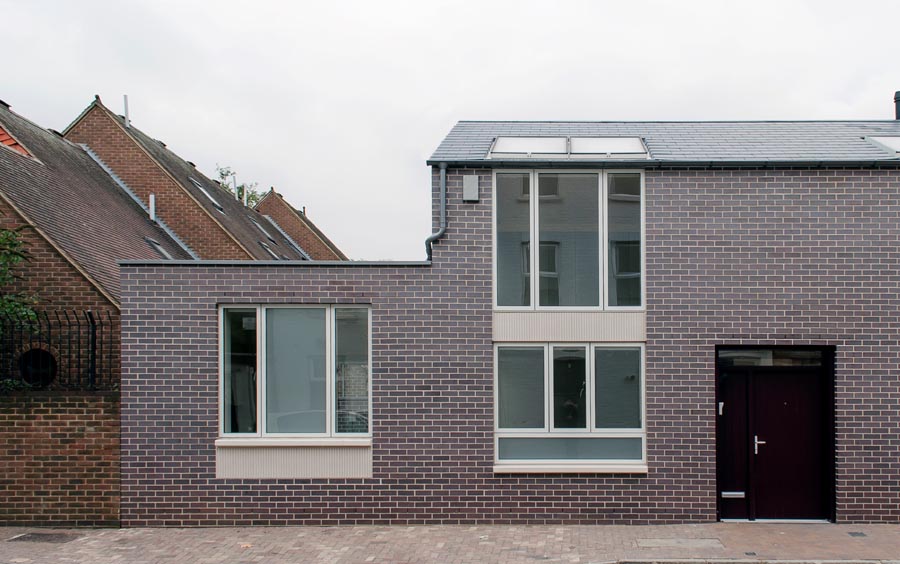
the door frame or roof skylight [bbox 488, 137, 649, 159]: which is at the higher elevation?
roof skylight [bbox 488, 137, 649, 159]

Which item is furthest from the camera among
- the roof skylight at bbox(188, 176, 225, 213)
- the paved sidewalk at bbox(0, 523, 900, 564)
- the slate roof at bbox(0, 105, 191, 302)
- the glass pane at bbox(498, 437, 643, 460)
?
the roof skylight at bbox(188, 176, 225, 213)

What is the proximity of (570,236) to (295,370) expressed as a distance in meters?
4.14

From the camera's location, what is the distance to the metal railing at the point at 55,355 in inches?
443

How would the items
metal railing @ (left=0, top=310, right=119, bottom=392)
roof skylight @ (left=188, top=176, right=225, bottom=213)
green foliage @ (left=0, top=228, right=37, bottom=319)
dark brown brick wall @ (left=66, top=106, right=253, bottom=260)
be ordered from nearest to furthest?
green foliage @ (left=0, top=228, right=37, bottom=319) → metal railing @ (left=0, top=310, right=119, bottom=392) → dark brown brick wall @ (left=66, top=106, right=253, bottom=260) → roof skylight @ (left=188, top=176, right=225, bottom=213)

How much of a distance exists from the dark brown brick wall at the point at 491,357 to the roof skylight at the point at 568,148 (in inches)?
19.8

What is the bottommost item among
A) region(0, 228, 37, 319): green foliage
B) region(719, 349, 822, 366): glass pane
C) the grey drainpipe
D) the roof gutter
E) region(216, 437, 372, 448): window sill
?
region(216, 437, 372, 448): window sill

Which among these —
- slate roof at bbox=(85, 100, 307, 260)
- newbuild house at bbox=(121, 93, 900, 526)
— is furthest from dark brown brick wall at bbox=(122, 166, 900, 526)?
slate roof at bbox=(85, 100, 307, 260)

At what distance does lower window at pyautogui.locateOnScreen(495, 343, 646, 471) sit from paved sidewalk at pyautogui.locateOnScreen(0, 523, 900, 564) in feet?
3.20

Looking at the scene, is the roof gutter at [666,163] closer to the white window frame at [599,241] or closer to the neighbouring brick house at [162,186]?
the white window frame at [599,241]

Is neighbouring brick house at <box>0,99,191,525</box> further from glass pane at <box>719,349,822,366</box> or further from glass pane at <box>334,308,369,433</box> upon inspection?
glass pane at <box>719,349,822,366</box>

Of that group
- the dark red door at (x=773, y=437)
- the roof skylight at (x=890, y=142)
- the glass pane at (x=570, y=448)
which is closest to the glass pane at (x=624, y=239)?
the dark red door at (x=773, y=437)

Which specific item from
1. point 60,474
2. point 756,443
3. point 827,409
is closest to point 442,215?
point 756,443

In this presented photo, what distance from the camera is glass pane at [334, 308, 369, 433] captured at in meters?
10.4

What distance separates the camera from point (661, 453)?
10.2 m
